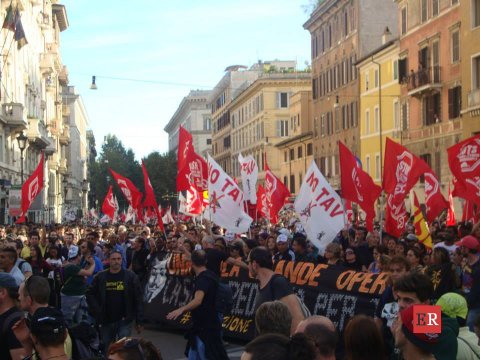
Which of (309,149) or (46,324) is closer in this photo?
(46,324)

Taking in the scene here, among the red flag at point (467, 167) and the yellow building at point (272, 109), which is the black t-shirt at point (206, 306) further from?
the yellow building at point (272, 109)

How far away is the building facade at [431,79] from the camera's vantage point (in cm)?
4006

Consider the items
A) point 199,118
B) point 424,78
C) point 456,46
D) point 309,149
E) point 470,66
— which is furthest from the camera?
point 199,118

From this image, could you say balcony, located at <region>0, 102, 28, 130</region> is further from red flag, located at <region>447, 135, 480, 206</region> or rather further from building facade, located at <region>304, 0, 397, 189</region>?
red flag, located at <region>447, 135, 480, 206</region>

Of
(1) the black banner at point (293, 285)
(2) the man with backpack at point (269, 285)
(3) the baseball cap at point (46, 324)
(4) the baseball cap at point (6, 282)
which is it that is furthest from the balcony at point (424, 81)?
(3) the baseball cap at point (46, 324)

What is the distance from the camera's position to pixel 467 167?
1855 cm

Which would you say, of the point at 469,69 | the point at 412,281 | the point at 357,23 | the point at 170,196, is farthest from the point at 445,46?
the point at 170,196

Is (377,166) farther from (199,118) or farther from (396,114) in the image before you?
(199,118)

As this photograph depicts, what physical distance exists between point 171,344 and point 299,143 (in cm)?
5934

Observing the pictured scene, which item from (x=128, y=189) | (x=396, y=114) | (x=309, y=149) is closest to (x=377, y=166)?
(x=396, y=114)

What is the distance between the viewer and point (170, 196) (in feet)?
368

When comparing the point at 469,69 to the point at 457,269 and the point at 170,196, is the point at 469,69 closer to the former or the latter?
the point at 457,269

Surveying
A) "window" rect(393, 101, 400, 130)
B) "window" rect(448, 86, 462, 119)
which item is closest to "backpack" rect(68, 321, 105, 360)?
"window" rect(448, 86, 462, 119)

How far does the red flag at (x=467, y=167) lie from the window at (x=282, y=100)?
217 feet
